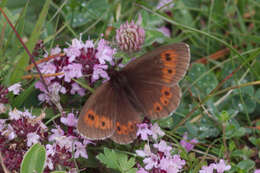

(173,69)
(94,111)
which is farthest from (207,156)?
(94,111)

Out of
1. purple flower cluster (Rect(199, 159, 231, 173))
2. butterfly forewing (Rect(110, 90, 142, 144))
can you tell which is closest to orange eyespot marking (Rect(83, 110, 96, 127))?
butterfly forewing (Rect(110, 90, 142, 144))

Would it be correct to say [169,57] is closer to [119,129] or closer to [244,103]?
[119,129]

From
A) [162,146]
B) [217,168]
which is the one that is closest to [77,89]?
[162,146]

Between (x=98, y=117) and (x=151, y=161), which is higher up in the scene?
(x=98, y=117)

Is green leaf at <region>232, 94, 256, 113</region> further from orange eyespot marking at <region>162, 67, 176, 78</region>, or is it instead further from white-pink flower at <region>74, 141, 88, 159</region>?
white-pink flower at <region>74, 141, 88, 159</region>

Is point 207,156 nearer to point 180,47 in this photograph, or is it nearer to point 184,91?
point 184,91

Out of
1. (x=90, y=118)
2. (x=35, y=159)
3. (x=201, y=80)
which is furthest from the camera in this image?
(x=201, y=80)

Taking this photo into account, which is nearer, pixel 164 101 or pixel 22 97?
pixel 164 101
